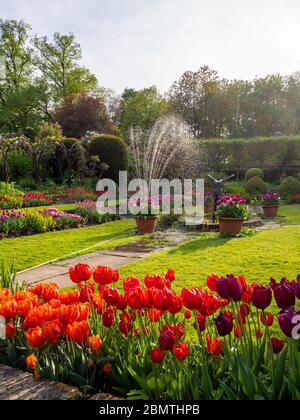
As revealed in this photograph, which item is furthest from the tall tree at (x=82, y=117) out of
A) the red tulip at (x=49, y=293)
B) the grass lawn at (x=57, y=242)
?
the red tulip at (x=49, y=293)

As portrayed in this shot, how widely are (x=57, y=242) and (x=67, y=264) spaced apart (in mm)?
2167

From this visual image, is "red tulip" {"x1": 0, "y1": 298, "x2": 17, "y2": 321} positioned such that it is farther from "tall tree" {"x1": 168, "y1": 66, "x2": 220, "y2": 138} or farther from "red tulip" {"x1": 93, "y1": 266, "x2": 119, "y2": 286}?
"tall tree" {"x1": 168, "y1": 66, "x2": 220, "y2": 138}

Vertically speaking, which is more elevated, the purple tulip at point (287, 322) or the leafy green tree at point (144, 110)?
the leafy green tree at point (144, 110)

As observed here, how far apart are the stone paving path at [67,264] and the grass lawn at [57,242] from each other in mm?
336

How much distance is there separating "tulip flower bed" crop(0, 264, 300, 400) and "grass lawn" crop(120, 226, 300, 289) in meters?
2.50

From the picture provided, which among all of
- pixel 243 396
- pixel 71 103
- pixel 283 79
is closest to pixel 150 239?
pixel 243 396

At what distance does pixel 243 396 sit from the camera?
58.3 inches

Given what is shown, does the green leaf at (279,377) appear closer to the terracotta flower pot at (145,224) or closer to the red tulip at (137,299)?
the red tulip at (137,299)

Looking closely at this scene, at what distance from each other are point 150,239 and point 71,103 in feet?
88.2

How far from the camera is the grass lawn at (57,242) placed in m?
6.30

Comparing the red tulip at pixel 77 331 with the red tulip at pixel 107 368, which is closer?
the red tulip at pixel 77 331

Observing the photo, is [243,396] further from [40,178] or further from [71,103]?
[71,103]

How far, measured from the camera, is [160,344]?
1498 millimetres

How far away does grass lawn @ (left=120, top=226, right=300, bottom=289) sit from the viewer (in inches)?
192
